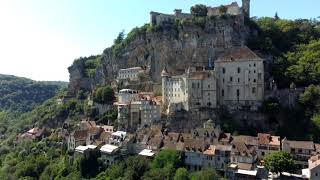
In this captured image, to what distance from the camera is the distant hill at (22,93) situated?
475 feet

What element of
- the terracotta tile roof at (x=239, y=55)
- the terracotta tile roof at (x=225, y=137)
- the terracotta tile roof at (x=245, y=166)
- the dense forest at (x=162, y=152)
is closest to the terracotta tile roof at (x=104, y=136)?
the dense forest at (x=162, y=152)

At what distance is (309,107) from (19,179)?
135ft

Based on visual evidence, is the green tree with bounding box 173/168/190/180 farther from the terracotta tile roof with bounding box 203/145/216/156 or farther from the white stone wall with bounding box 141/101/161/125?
the white stone wall with bounding box 141/101/161/125

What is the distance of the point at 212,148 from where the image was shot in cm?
5738

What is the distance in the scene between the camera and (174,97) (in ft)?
231

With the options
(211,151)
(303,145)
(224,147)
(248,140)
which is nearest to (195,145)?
(211,151)

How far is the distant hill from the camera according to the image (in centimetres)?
14484

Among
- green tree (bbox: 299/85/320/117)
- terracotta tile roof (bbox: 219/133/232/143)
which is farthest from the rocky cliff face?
terracotta tile roof (bbox: 219/133/232/143)

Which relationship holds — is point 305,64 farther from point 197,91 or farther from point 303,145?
point 303,145

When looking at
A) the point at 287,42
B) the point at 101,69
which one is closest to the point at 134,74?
the point at 101,69

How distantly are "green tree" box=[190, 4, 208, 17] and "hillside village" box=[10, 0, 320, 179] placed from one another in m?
10.4

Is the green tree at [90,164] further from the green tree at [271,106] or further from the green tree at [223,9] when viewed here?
the green tree at [223,9]

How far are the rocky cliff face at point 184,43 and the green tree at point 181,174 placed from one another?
26.8 metres

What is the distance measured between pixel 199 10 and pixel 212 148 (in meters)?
34.7
